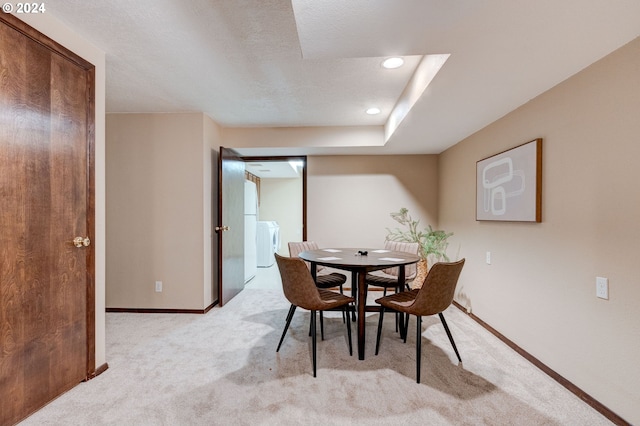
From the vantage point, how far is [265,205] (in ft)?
25.2

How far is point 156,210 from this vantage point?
347cm

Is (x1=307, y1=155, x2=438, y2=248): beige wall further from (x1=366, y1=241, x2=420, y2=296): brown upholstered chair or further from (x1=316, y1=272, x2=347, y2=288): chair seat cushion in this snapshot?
(x1=316, y1=272, x2=347, y2=288): chair seat cushion

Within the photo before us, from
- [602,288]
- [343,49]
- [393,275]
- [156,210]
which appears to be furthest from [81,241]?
[602,288]

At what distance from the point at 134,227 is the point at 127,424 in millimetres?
2353

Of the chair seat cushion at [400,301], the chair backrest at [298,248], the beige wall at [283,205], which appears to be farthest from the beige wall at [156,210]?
the beige wall at [283,205]

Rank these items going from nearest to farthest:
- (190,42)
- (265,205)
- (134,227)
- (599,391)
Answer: (599,391), (190,42), (134,227), (265,205)

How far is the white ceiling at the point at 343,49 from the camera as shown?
4.46 ft

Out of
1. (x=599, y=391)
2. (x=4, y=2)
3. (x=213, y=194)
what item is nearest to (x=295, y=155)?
(x=213, y=194)

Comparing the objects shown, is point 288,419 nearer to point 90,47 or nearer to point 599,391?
point 599,391

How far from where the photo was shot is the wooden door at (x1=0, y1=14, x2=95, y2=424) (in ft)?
5.04

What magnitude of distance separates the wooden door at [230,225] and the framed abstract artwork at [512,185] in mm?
2947

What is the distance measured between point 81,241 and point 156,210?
1572 mm

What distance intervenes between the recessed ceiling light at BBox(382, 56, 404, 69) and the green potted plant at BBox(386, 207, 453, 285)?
232 centimetres

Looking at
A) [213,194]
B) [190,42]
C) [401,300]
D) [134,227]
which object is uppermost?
[190,42]
